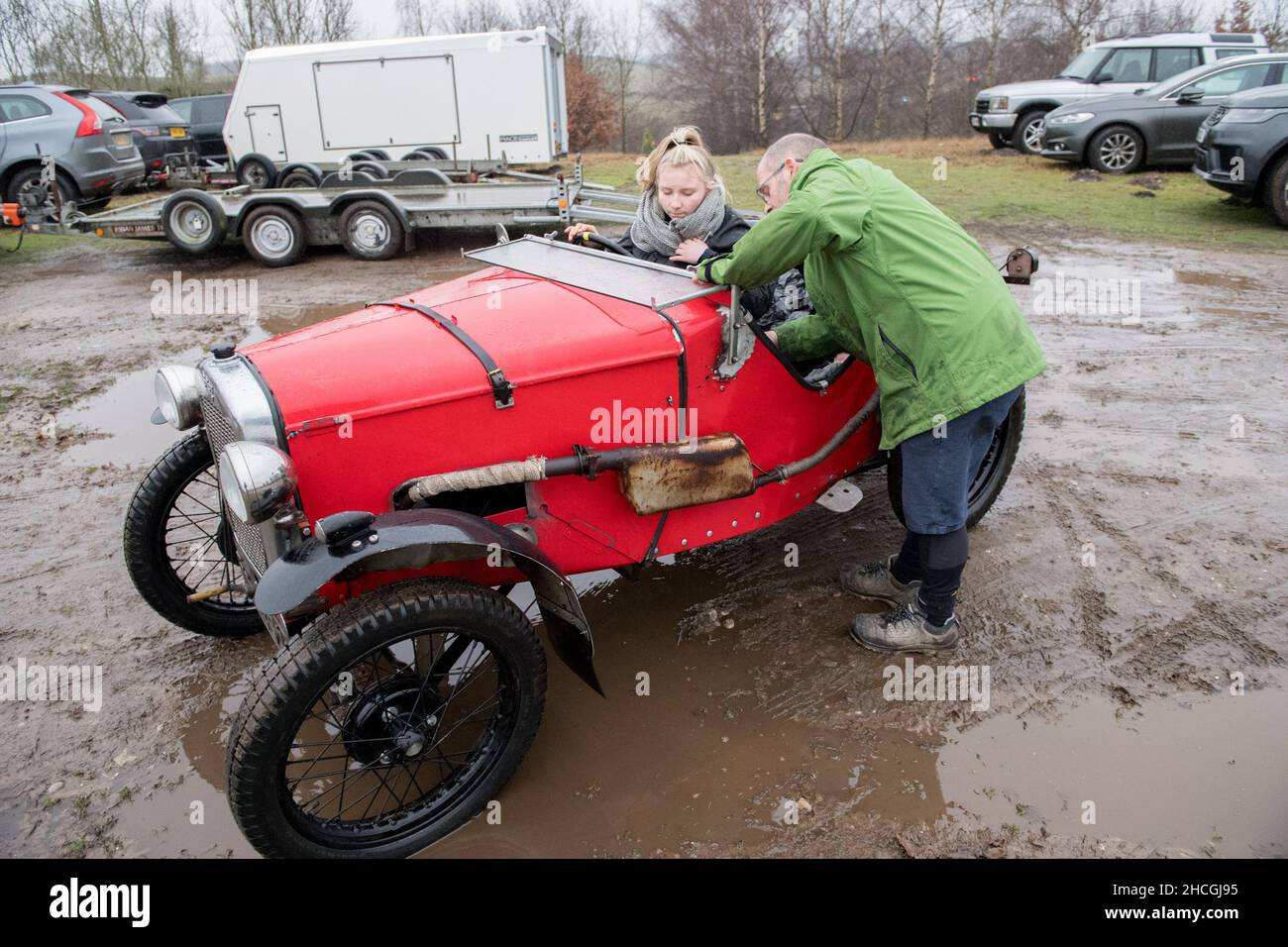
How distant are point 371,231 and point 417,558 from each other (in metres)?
8.15

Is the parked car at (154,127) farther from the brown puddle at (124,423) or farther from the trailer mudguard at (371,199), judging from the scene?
the brown puddle at (124,423)

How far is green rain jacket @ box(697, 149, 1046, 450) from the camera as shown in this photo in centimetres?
270

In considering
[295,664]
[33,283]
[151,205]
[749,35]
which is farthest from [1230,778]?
[749,35]

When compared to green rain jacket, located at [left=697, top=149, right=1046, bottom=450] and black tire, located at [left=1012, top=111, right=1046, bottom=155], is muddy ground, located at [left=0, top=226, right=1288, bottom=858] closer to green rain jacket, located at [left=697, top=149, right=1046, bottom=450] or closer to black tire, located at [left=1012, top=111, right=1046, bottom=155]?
green rain jacket, located at [left=697, top=149, right=1046, bottom=450]

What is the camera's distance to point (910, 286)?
2768mm

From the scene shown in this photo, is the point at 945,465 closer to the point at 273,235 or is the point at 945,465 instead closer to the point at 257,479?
the point at 257,479

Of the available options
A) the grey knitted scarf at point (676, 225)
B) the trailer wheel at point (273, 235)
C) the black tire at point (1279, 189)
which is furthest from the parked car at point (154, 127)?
the black tire at point (1279, 189)

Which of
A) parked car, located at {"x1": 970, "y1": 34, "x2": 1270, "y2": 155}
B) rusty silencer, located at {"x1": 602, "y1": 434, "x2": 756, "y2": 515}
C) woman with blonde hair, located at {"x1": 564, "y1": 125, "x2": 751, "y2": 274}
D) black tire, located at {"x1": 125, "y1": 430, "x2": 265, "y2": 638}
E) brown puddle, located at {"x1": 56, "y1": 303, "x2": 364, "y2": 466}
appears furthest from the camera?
parked car, located at {"x1": 970, "y1": 34, "x2": 1270, "y2": 155}

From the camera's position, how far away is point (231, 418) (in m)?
2.40

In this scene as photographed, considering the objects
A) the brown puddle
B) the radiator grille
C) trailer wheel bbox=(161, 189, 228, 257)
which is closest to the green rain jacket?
the radiator grille

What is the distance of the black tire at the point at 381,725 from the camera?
2162 mm

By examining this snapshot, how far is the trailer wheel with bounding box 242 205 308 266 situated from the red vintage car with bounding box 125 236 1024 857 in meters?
7.19

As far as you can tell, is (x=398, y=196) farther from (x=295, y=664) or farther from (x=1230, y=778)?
(x=1230, y=778)

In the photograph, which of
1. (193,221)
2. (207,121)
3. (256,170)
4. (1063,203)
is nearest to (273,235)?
(193,221)
